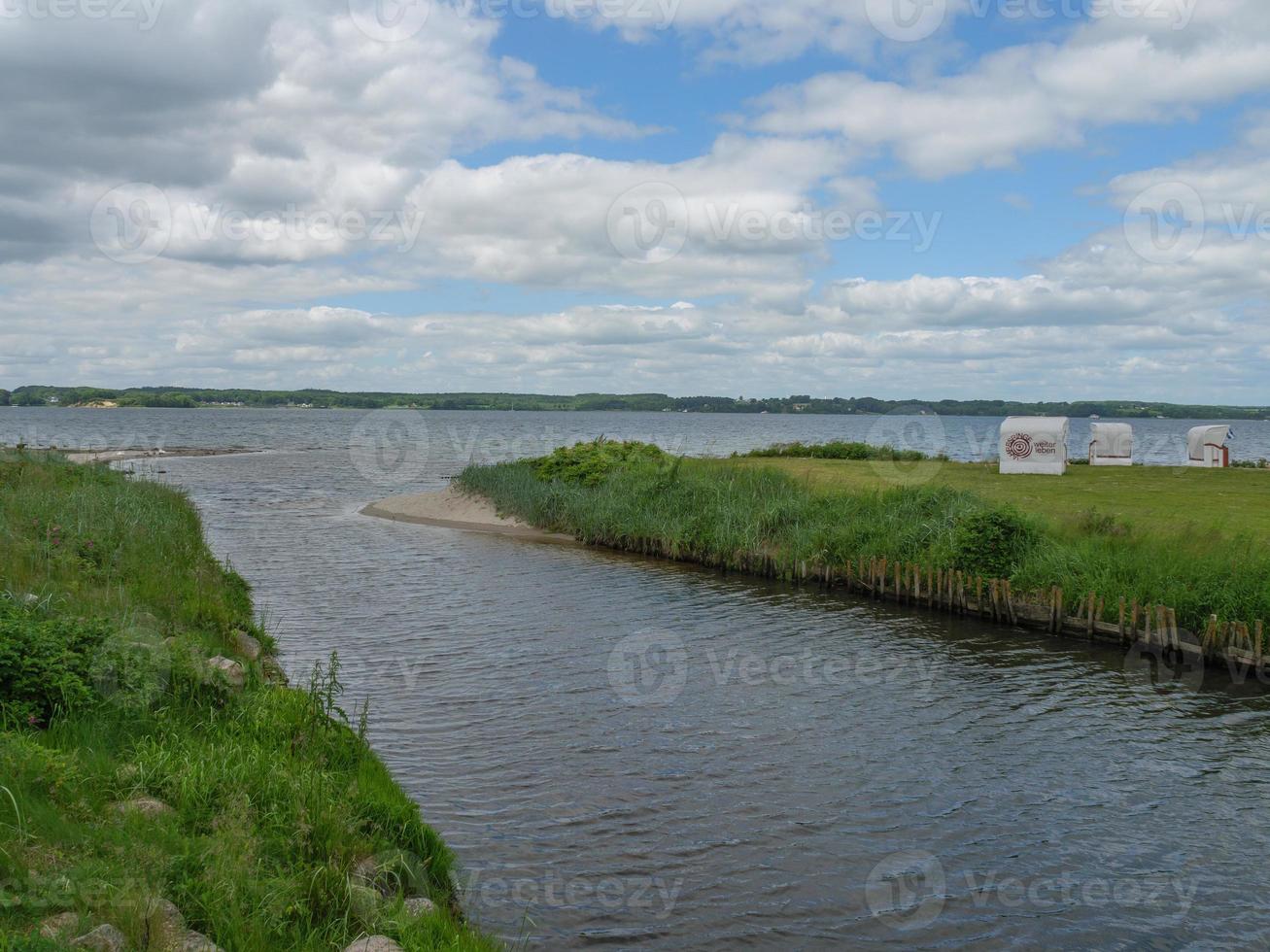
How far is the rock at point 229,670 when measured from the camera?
11.0 m

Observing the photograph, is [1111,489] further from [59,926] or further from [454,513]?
[59,926]

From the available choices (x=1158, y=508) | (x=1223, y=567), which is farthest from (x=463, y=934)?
(x=1158, y=508)

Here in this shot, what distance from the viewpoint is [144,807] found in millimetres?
7418

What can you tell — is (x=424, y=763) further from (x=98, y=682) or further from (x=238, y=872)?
(x=238, y=872)

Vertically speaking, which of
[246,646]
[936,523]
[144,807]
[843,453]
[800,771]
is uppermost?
[843,453]

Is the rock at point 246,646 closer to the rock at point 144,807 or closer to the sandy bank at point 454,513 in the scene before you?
the rock at point 144,807

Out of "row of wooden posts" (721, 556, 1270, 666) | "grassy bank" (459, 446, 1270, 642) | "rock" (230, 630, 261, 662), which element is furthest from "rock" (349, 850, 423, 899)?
"grassy bank" (459, 446, 1270, 642)

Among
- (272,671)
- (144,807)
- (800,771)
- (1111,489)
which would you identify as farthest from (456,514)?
(144,807)

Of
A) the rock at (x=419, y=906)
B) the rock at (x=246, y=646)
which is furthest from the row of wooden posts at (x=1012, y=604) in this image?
the rock at (x=419, y=906)

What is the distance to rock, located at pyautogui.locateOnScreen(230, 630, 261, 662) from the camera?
14258 mm

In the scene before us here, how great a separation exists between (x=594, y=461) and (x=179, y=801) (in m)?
33.8

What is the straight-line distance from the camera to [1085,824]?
1148cm

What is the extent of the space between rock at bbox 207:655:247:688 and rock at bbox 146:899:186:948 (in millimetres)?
5044

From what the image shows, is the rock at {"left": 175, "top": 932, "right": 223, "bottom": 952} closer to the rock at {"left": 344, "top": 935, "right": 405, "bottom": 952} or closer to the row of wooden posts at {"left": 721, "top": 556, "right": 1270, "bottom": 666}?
the rock at {"left": 344, "top": 935, "right": 405, "bottom": 952}
